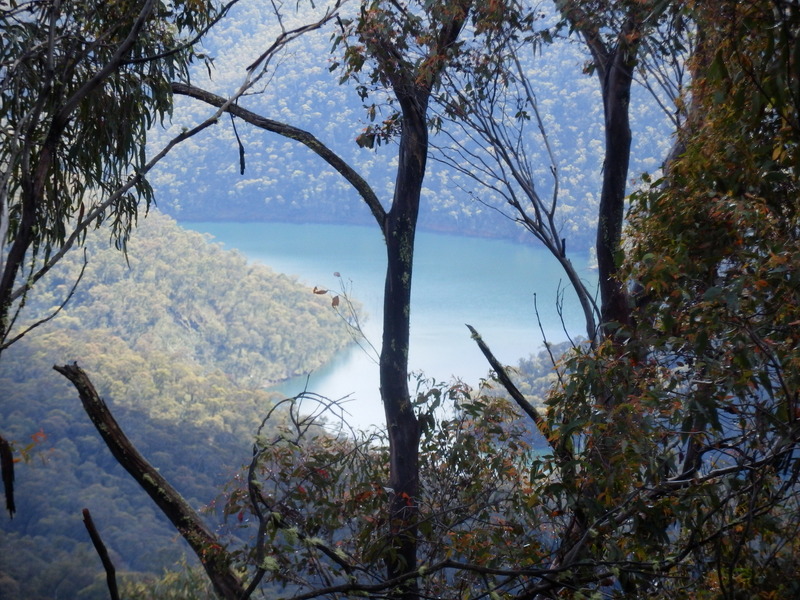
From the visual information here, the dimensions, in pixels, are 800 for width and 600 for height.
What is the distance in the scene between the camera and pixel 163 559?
5926mm

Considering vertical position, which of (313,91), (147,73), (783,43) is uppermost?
(313,91)

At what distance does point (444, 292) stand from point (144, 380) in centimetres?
373

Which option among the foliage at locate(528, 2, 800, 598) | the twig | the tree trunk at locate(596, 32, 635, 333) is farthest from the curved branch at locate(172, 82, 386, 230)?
the twig

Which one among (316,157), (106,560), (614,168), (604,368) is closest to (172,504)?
→ (106,560)

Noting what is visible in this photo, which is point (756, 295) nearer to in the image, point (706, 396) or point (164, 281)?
point (706, 396)

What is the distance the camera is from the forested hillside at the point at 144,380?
645 cm

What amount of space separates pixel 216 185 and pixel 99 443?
20.1 ft

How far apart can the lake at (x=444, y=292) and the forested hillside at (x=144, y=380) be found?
699 millimetres

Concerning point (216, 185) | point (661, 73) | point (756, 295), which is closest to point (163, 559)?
point (661, 73)

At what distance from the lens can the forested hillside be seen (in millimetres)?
6445

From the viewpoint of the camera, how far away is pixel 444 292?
9.79m

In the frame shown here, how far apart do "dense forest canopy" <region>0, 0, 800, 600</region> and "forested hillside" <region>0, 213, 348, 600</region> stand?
79 centimetres

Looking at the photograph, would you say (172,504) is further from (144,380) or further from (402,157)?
(144,380)

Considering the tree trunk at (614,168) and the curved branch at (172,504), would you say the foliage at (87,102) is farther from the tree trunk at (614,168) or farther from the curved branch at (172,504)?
the tree trunk at (614,168)
